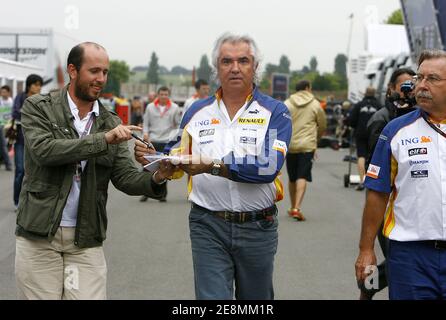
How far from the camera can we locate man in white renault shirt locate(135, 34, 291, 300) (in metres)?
4.59

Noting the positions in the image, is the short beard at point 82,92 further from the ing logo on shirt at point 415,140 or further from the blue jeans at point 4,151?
the blue jeans at point 4,151

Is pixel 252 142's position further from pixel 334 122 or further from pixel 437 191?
pixel 334 122

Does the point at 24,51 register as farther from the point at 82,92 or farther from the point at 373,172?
the point at 373,172

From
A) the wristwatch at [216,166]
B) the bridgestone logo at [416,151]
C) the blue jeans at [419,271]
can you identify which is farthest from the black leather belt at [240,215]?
the bridgestone logo at [416,151]

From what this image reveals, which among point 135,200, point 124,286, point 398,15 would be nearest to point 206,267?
point 124,286

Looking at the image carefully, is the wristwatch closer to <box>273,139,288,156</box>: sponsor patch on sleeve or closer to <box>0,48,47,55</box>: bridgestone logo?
<box>273,139,288,156</box>: sponsor patch on sleeve

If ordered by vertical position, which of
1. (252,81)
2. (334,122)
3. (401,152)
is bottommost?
(334,122)

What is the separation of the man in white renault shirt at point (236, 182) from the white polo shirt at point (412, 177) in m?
Answer: 0.57

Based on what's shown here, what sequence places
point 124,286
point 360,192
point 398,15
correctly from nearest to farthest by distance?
point 124,286 < point 360,192 < point 398,15

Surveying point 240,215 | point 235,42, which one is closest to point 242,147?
point 240,215

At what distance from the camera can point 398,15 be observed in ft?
259

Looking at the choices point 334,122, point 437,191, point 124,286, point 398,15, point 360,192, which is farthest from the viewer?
point 398,15

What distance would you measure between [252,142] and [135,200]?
962 cm

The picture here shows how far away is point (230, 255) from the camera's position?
4.68m
